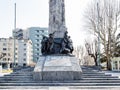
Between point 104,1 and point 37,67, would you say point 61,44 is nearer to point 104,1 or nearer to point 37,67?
point 37,67

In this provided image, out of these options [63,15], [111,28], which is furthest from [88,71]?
[111,28]

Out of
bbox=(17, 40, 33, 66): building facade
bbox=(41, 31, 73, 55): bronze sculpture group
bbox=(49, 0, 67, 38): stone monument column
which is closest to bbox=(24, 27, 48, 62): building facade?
bbox=(17, 40, 33, 66): building facade

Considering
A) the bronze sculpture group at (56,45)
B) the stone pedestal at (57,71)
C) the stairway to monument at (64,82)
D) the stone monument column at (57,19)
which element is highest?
the stone monument column at (57,19)

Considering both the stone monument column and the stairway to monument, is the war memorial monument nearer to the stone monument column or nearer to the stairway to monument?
the stone monument column

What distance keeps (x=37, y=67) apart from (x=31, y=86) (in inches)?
103

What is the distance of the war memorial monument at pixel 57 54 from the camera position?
59.9 feet

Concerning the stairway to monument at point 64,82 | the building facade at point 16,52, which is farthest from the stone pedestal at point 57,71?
the building facade at point 16,52

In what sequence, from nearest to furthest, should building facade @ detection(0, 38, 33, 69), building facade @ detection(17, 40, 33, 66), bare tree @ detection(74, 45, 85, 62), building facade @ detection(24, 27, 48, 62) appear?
bare tree @ detection(74, 45, 85, 62) < building facade @ detection(0, 38, 33, 69) < building facade @ detection(17, 40, 33, 66) < building facade @ detection(24, 27, 48, 62)

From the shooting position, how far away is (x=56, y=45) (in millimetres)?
21531

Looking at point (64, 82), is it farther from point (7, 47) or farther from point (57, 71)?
point (7, 47)

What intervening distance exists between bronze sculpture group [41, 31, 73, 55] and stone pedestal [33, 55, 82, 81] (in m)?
1.52

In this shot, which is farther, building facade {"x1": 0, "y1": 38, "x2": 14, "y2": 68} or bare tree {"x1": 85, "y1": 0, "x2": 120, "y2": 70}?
building facade {"x1": 0, "y1": 38, "x2": 14, "y2": 68}

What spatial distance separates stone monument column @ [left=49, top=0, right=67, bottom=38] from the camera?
22.0 meters

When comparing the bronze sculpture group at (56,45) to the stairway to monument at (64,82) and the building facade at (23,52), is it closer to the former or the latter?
the stairway to monument at (64,82)
